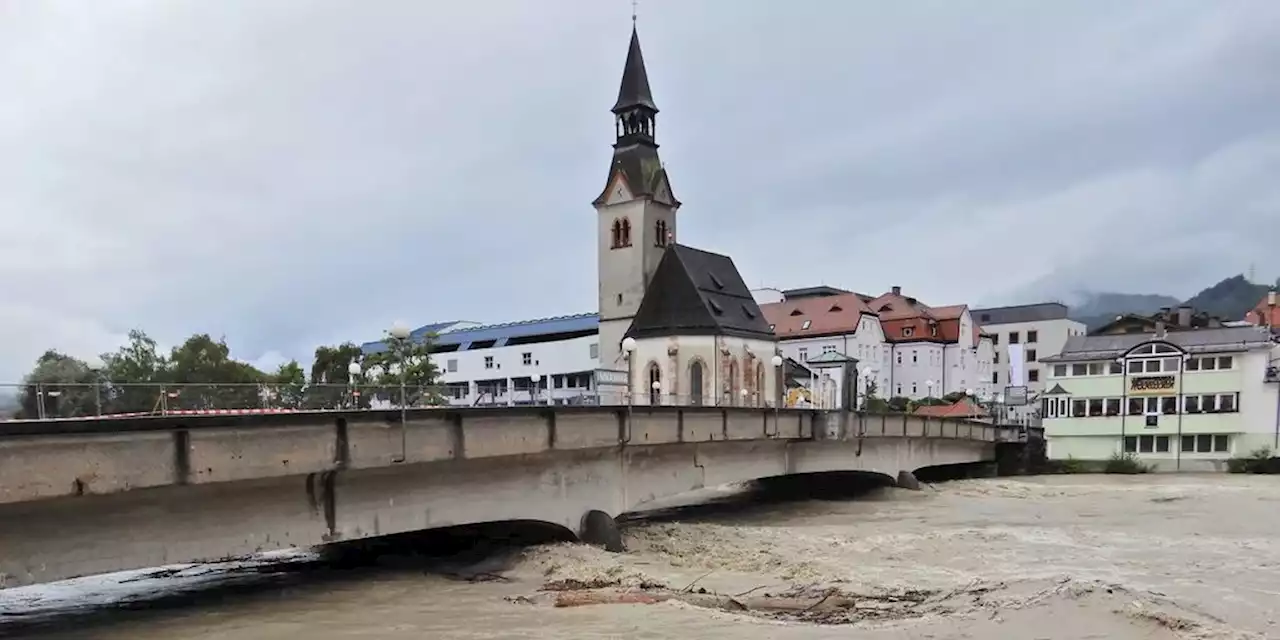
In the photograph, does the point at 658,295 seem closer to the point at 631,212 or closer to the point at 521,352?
the point at 631,212

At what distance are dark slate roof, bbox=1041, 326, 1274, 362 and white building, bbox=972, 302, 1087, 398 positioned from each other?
148 ft

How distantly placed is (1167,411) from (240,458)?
2291 inches

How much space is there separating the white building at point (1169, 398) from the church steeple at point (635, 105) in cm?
3453

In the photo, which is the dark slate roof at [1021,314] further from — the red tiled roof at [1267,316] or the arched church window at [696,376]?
the arched church window at [696,376]

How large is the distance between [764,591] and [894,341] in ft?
285

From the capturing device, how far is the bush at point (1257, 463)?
2110 inches

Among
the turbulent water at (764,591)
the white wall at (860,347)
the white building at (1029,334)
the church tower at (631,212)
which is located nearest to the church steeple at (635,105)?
the church tower at (631,212)

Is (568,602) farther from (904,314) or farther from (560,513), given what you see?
(904,314)

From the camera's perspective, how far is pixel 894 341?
10006cm

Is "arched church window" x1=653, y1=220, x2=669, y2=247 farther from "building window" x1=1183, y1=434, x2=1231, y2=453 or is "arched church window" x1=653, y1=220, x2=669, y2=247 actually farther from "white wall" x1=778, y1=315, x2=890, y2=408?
"building window" x1=1183, y1=434, x2=1231, y2=453

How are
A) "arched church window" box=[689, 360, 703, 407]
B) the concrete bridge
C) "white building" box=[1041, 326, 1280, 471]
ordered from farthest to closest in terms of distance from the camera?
"arched church window" box=[689, 360, 703, 407], "white building" box=[1041, 326, 1280, 471], the concrete bridge

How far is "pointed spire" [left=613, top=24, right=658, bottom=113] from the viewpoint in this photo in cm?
7106

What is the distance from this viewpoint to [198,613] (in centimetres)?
1552

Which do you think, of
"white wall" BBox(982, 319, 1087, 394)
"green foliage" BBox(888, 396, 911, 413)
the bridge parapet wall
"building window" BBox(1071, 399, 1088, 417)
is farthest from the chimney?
the bridge parapet wall
